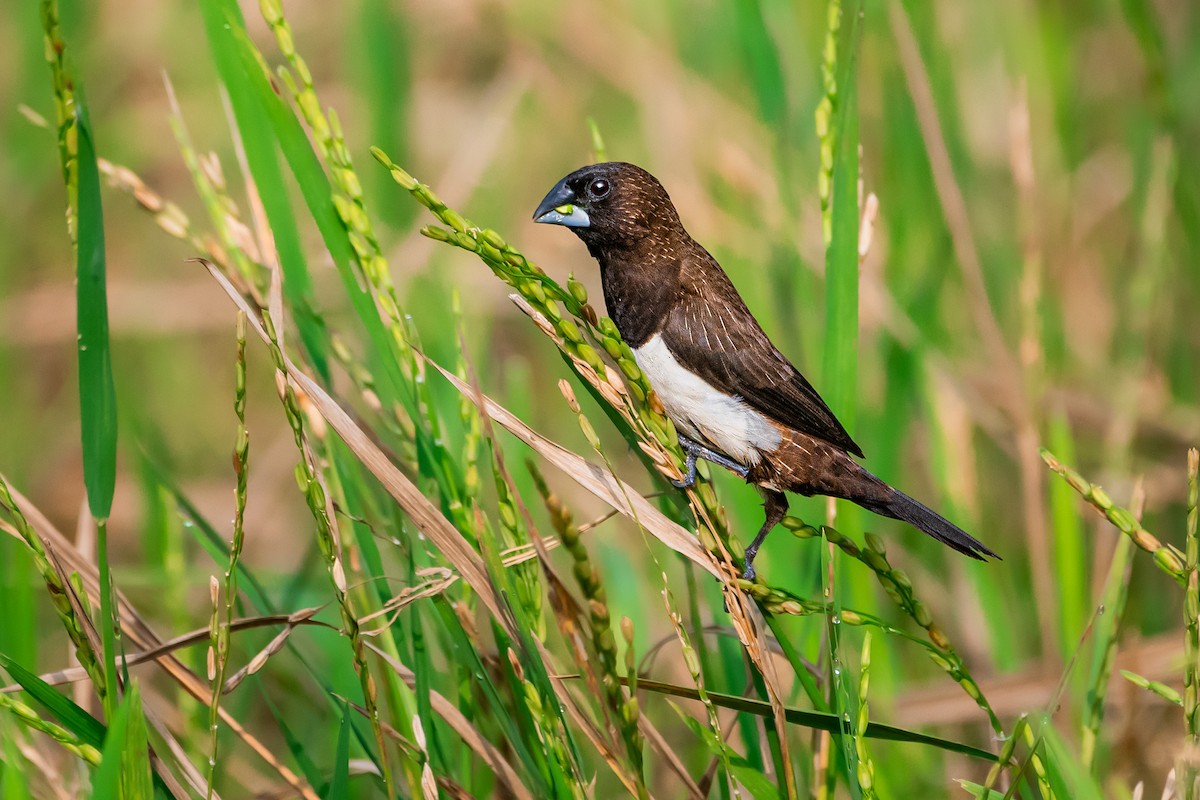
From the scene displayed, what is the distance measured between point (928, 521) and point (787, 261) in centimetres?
140

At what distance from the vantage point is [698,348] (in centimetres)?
254

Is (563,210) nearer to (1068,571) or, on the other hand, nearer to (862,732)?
(862,732)

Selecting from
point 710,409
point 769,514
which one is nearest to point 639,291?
point 710,409

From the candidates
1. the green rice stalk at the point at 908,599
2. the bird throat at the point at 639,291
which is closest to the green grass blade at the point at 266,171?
the bird throat at the point at 639,291

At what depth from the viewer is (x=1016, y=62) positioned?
199 inches

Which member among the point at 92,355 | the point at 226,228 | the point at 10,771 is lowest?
the point at 10,771

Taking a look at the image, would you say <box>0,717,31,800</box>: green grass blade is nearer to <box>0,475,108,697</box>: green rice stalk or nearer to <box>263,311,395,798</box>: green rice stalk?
<box>0,475,108,697</box>: green rice stalk

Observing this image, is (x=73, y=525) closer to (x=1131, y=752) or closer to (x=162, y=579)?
(x=162, y=579)

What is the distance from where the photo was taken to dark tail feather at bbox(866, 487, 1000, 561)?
6.99 ft

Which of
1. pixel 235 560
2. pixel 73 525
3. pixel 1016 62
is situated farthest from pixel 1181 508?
pixel 73 525

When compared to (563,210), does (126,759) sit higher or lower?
lower

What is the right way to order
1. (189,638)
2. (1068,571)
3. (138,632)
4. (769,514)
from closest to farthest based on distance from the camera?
1. (189,638)
2. (138,632)
3. (769,514)
4. (1068,571)

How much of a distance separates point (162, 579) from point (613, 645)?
1652 millimetres

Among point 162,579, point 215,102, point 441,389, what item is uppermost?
point 215,102
